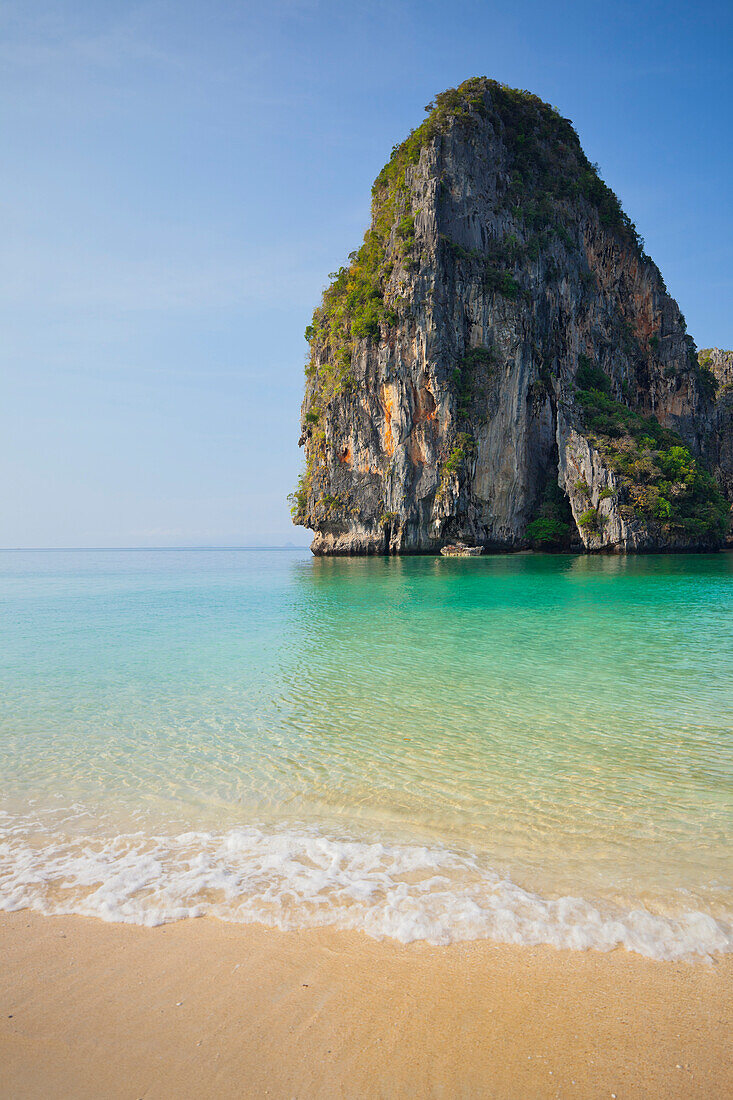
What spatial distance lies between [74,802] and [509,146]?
55.1m

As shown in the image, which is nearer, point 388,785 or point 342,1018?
point 342,1018

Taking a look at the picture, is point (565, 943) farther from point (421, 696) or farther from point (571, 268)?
point (571, 268)

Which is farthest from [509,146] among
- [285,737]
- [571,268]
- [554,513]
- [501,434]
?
[285,737]

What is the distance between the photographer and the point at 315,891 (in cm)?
295

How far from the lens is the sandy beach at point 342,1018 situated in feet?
5.96

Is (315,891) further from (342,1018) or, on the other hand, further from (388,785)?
(388,785)

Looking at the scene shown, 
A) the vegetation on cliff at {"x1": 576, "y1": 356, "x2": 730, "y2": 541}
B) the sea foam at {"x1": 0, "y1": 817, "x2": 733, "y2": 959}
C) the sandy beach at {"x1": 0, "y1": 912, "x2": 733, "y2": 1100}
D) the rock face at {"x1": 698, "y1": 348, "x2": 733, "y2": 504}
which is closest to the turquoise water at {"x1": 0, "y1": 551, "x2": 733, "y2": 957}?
the sea foam at {"x1": 0, "y1": 817, "x2": 733, "y2": 959}

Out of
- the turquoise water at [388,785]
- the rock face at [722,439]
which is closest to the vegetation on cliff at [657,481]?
the rock face at [722,439]

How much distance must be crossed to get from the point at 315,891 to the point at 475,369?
41234 millimetres

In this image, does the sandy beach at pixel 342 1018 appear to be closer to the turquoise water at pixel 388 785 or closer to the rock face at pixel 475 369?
the turquoise water at pixel 388 785

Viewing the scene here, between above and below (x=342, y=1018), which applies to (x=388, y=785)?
below

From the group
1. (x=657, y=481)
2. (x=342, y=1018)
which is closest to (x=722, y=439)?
(x=657, y=481)

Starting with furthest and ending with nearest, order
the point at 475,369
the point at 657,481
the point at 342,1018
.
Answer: the point at 475,369, the point at 657,481, the point at 342,1018

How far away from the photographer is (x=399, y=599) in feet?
55.9
